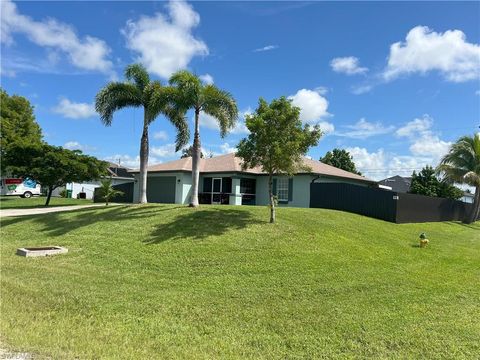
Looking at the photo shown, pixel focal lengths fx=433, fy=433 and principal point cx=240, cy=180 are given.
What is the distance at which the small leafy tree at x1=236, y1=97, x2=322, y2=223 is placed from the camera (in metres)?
14.3

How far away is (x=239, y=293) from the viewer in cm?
852

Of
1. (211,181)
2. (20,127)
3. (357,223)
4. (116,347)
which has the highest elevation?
(20,127)

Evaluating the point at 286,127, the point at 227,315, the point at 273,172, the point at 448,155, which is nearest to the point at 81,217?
the point at 273,172

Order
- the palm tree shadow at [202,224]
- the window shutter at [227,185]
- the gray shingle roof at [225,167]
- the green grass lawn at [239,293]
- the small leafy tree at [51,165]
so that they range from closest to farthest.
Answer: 1. the green grass lawn at [239,293]
2. the palm tree shadow at [202,224]
3. the gray shingle roof at [225,167]
4. the window shutter at [227,185]
5. the small leafy tree at [51,165]

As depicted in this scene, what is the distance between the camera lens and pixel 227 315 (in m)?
7.42

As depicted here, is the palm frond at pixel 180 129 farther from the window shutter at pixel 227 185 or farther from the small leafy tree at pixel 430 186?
the small leafy tree at pixel 430 186

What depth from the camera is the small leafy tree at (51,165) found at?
95.6ft

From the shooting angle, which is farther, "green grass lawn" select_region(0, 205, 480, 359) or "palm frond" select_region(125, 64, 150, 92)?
"palm frond" select_region(125, 64, 150, 92)

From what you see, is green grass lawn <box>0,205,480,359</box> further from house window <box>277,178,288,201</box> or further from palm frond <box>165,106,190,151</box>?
house window <box>277,178,288,201</box>

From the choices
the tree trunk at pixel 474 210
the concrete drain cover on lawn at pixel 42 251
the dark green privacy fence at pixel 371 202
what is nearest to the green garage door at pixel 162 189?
the dark green privacy fence at pixel 371 202

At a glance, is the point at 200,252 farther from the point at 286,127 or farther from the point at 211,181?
the point at 211,181

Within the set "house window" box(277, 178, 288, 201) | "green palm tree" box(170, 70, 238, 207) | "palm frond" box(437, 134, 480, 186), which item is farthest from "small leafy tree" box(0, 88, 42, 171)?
"palm frond" box(437, 134, 480, 186)

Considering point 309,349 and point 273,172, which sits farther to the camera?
point 273,172

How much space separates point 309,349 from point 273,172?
9.88 meters
